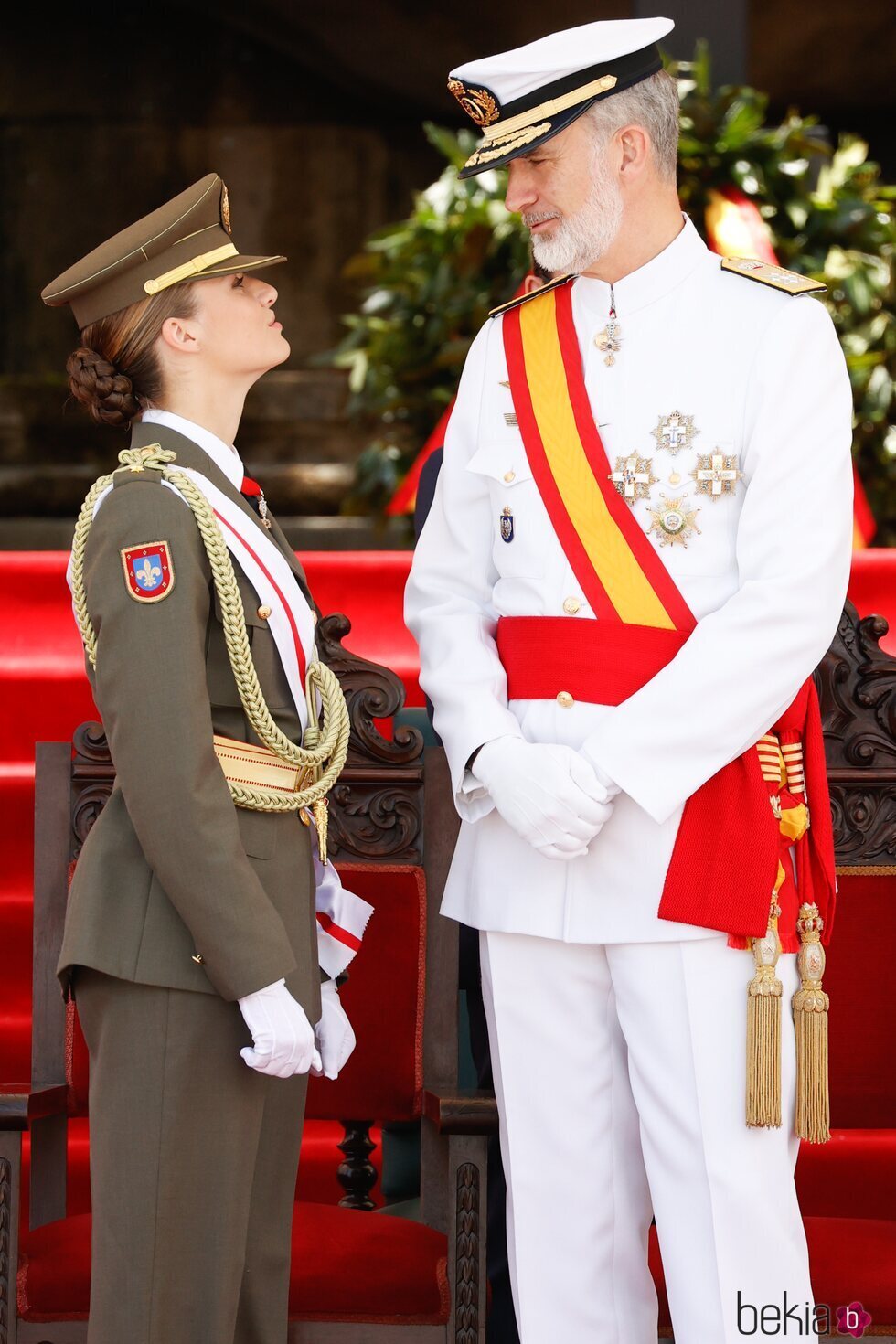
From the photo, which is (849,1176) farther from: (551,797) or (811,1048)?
(551,797)

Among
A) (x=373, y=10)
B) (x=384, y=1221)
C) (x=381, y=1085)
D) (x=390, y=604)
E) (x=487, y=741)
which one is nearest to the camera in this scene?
(x=487, y=741)

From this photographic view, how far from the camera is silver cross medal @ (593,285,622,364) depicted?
2.00 m

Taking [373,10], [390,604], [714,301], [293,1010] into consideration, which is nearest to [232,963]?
[293,1010]

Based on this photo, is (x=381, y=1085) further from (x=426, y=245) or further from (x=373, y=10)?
(x=373, y=10)

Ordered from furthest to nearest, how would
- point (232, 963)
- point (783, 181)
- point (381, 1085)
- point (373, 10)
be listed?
point (373, 10) < point (783, 181) < point (381, 1085) < point (232, 963)

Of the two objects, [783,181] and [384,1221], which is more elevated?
[783,181]

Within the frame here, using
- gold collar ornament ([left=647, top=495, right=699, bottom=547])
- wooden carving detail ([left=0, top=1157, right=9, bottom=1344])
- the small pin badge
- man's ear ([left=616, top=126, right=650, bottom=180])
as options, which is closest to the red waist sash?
gold collar ornament ([left=647, top=495, right=699, bottom=547])

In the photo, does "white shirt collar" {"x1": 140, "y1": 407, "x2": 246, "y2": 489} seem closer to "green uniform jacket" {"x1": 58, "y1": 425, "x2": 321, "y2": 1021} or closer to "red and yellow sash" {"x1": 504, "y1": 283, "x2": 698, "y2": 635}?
"green uniform jacket" {"x1": 58, "y1": 425, "x2": 321, "y2": 1021}

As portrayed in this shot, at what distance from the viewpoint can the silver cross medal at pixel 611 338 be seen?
78.7 inches

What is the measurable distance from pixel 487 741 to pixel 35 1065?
0.83 m

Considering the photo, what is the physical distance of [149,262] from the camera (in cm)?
191

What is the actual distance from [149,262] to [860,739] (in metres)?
1.17

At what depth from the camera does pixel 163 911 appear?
69.9 inches

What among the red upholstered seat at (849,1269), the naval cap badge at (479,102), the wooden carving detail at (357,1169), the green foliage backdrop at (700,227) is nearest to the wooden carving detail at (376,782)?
the wooden carving detail at (357,1169)
